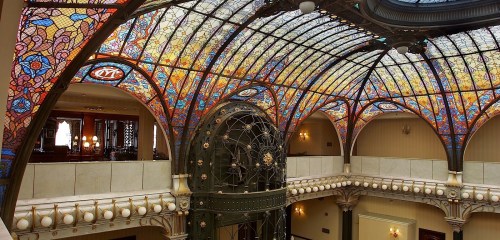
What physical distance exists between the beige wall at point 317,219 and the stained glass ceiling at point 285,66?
6.04 meters

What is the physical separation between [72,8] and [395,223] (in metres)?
17.8

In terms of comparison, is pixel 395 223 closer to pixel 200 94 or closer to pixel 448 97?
pixel 448 97

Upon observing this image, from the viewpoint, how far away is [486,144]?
60.5ft

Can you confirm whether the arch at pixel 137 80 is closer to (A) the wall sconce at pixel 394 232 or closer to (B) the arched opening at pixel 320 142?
(B) the arched opening at pixel 320 142

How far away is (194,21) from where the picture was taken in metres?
10.8

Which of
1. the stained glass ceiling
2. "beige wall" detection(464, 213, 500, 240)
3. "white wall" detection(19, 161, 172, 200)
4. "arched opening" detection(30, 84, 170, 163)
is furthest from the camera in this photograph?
"beige wall" detection(464, 213, 500, 240)

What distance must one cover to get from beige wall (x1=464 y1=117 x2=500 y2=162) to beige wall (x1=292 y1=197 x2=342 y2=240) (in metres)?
7.41

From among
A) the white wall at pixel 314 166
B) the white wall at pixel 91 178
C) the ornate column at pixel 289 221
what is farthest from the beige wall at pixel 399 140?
the white wall at pixel 91 178

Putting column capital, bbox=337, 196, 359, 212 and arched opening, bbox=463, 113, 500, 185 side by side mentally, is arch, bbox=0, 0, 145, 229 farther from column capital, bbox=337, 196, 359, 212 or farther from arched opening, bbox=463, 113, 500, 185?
column capital, bbox=337, 196, 359, 212

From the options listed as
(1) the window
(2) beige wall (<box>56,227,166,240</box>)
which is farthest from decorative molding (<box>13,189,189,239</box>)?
(1) the window

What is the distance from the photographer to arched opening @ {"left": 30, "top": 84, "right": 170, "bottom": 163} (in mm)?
15667

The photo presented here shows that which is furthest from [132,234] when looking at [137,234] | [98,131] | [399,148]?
[399,148]

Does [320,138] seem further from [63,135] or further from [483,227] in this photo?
[63,135]

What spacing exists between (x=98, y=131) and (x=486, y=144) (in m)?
19.1
